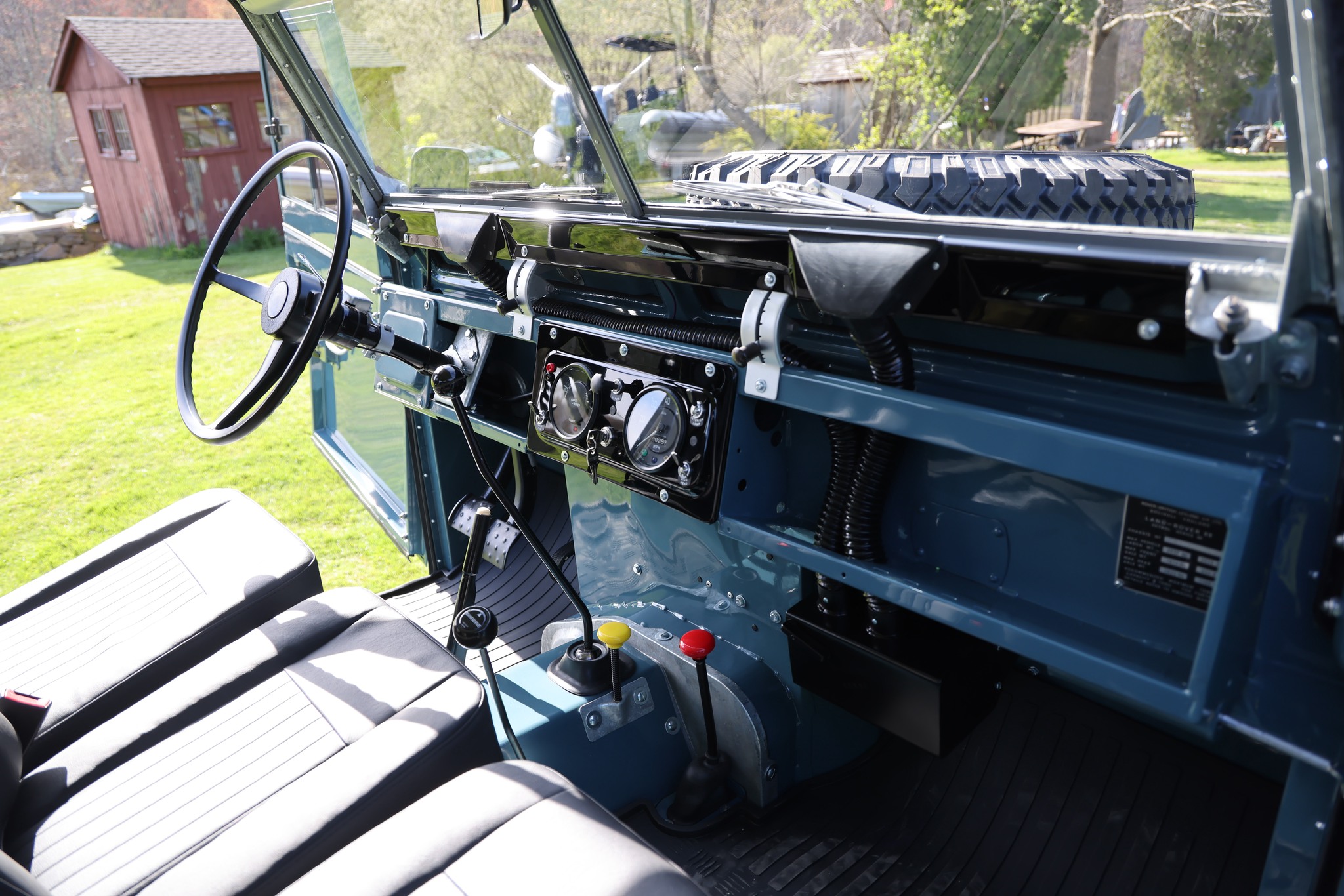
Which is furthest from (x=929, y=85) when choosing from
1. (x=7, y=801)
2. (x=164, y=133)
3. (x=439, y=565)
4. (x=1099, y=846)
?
(x=164, y=133)

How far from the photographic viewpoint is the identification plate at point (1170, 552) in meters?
1.11

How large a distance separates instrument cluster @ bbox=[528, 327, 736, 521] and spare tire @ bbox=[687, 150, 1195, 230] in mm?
359

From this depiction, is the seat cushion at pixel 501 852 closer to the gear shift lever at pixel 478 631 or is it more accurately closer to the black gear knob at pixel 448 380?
the gear shift lever at pixel 478 631

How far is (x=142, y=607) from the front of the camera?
212cm

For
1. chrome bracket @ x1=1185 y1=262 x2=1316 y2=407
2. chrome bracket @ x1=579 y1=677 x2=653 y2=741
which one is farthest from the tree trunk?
chrome bracket @ x1=579 y1=677 x2=653 y2=741

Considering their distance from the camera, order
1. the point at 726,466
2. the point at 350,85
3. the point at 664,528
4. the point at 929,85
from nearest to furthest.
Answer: the point at 929,85
the point at 726,466
the point at 664,528
the point at 350,85

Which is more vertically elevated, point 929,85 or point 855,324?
point 929,85

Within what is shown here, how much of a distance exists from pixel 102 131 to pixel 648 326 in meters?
17.3

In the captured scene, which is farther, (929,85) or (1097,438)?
(929,85)

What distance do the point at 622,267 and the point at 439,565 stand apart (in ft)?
6.25

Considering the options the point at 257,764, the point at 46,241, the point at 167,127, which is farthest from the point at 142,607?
the point at 46,241

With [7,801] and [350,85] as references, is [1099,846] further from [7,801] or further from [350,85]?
[350,85]

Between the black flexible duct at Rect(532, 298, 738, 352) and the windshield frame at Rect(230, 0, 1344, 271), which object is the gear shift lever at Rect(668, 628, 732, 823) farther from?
the windshield frame at Rect(230, 0, 1344, 271)

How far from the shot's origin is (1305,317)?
3.09 feet
